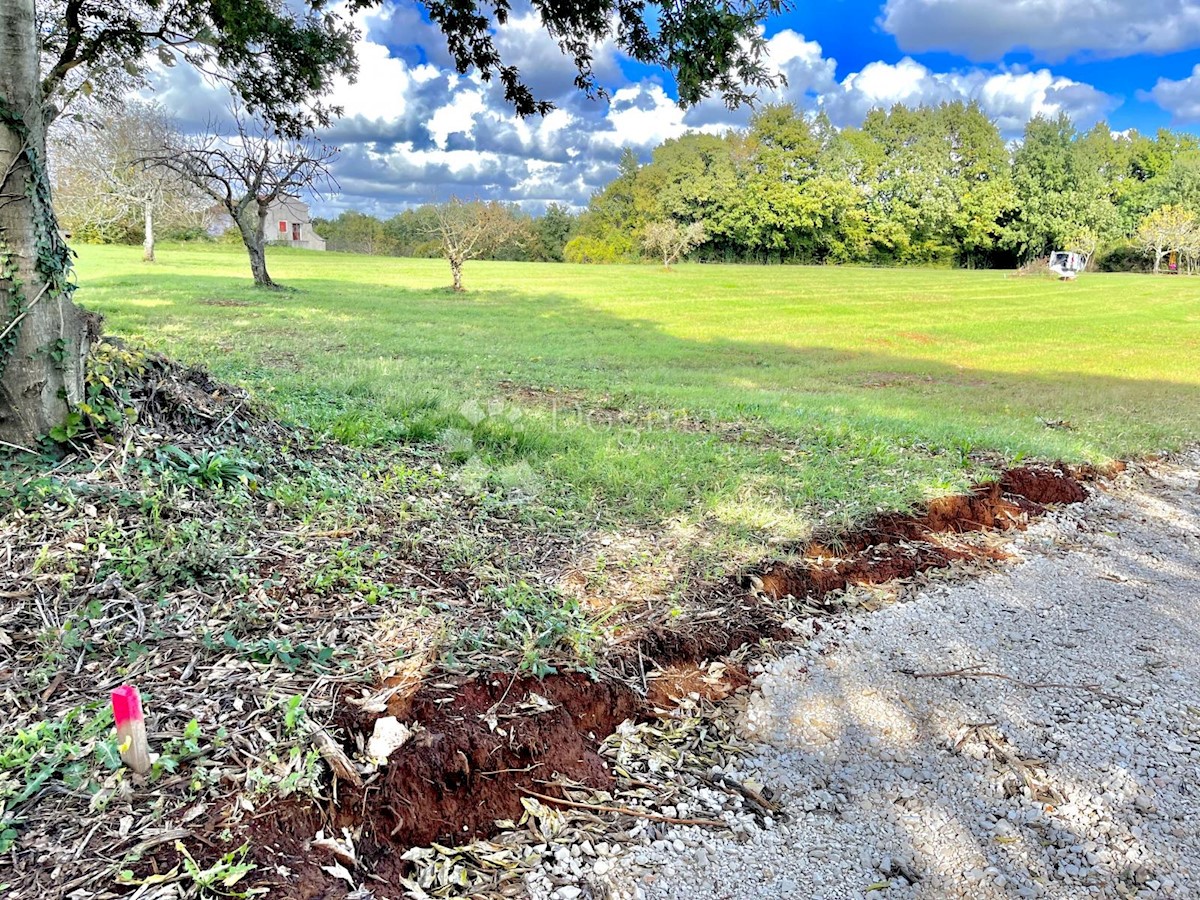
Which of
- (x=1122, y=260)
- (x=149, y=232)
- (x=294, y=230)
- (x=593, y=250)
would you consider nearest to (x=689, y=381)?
(x=149, y=232)

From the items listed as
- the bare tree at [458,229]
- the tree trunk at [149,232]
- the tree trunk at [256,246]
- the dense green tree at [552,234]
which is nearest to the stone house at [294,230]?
the dense green tree at [552,234]

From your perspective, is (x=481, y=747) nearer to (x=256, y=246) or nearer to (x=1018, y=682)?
(x=1018, y=682)

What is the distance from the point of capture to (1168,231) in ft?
148

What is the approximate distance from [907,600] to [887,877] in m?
1.80

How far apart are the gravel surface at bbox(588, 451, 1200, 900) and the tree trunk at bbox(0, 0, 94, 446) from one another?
3.06 metres

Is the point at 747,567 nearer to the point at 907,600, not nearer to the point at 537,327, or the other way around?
the point at 907,600

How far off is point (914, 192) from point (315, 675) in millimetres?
55797

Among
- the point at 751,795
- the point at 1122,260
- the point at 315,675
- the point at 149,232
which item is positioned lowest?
the point at 751,795

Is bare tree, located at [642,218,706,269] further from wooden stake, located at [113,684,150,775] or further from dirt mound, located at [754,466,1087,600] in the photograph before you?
wooden stake, located at [113,684,150,775]

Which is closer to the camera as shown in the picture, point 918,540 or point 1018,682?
point 1018,682

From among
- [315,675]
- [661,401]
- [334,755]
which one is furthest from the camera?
[661,401]

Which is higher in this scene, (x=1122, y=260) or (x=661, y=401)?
(x=1122, y=260)

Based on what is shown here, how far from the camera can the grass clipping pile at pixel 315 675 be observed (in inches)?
74.6

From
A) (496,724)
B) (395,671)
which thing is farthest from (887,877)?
(395,671)
